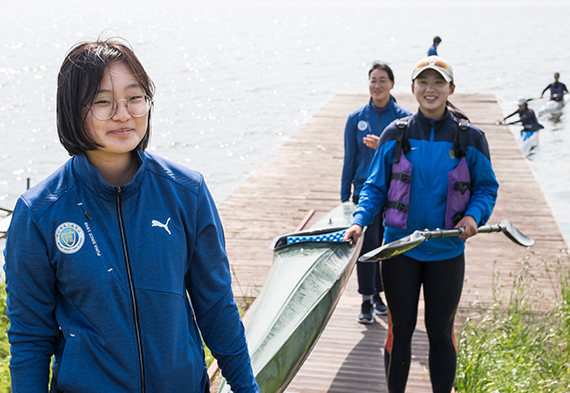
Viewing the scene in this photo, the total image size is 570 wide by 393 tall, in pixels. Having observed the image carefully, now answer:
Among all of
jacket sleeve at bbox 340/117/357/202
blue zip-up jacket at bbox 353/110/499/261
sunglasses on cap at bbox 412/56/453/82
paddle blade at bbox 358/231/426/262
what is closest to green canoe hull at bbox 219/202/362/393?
jacket sleeve at bbox 340/117/357/202

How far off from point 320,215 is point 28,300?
637cm

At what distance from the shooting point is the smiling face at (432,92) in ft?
9.55

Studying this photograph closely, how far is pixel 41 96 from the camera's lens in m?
27.9

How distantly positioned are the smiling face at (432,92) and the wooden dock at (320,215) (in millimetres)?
1668

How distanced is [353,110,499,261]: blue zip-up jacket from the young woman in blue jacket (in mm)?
1615

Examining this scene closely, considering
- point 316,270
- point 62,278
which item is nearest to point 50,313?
point 62,278

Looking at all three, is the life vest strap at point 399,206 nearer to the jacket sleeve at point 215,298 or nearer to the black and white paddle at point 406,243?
the black and white paddle at point 406,243

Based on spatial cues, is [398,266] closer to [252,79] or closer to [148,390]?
[148,390]

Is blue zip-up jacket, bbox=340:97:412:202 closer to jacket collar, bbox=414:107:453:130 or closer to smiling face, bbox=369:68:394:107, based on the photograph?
smiling face, bbox=369:68:394:107

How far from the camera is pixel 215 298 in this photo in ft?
5.16

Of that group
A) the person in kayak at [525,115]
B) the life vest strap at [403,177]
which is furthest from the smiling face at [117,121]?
the person in kayak at [525,115]

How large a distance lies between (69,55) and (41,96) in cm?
2890

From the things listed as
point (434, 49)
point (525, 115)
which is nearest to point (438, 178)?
point (434, 49)

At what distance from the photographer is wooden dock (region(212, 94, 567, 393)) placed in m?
3.85
